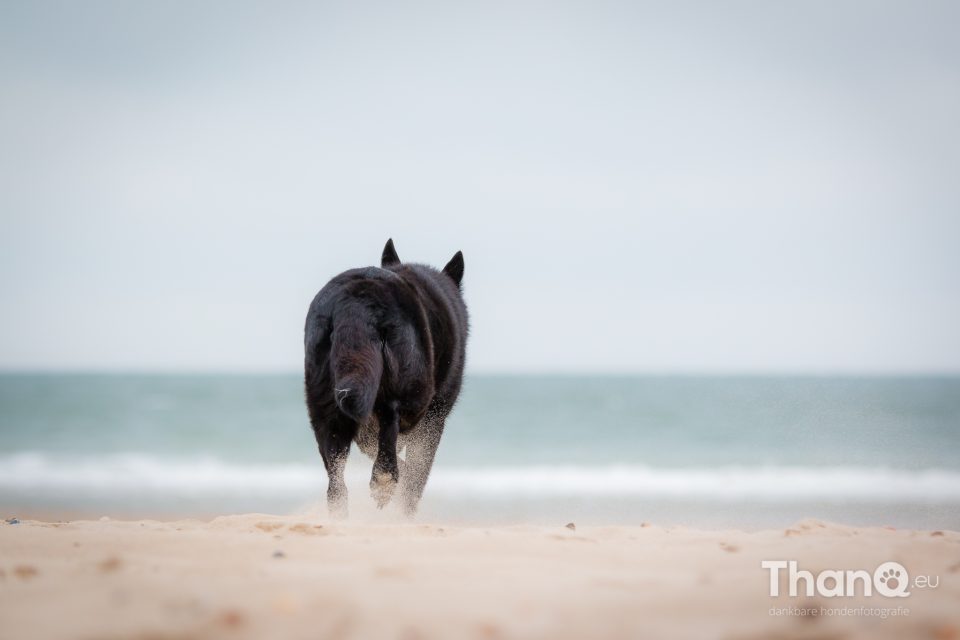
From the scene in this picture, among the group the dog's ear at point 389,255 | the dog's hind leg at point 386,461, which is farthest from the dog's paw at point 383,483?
the dog's ear at point 389,255

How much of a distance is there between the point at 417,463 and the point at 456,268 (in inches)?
71.1

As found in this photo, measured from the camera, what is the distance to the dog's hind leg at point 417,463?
19.9ft

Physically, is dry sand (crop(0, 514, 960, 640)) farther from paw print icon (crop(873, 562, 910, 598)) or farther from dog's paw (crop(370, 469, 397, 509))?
dog's paw (crop(370, 469, 397, 509))

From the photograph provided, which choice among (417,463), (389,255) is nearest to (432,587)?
(417,463)

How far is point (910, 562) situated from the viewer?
3.43m

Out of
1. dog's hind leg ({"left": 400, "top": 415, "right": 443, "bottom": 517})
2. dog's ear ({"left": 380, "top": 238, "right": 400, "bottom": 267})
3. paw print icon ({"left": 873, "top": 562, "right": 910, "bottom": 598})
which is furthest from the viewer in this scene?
dog's ear ({"left": 380, "top": 238, "right": 400, "bottom": 267})

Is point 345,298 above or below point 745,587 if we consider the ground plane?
above

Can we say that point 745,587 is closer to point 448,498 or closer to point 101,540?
point 101,540

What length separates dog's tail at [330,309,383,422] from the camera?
13.4 ft

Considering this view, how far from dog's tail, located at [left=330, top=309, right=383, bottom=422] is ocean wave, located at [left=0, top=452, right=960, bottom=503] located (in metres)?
9.42

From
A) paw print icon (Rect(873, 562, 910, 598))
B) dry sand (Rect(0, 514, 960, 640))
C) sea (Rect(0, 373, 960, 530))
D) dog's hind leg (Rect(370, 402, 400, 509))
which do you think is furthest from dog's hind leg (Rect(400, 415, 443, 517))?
paw print icon (Rect(873, 562, 910, 598))

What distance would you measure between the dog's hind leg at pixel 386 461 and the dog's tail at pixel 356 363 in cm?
32

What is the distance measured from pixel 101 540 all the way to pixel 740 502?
10.7 metres

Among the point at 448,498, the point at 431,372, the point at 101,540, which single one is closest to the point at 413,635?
the point at 101,540
